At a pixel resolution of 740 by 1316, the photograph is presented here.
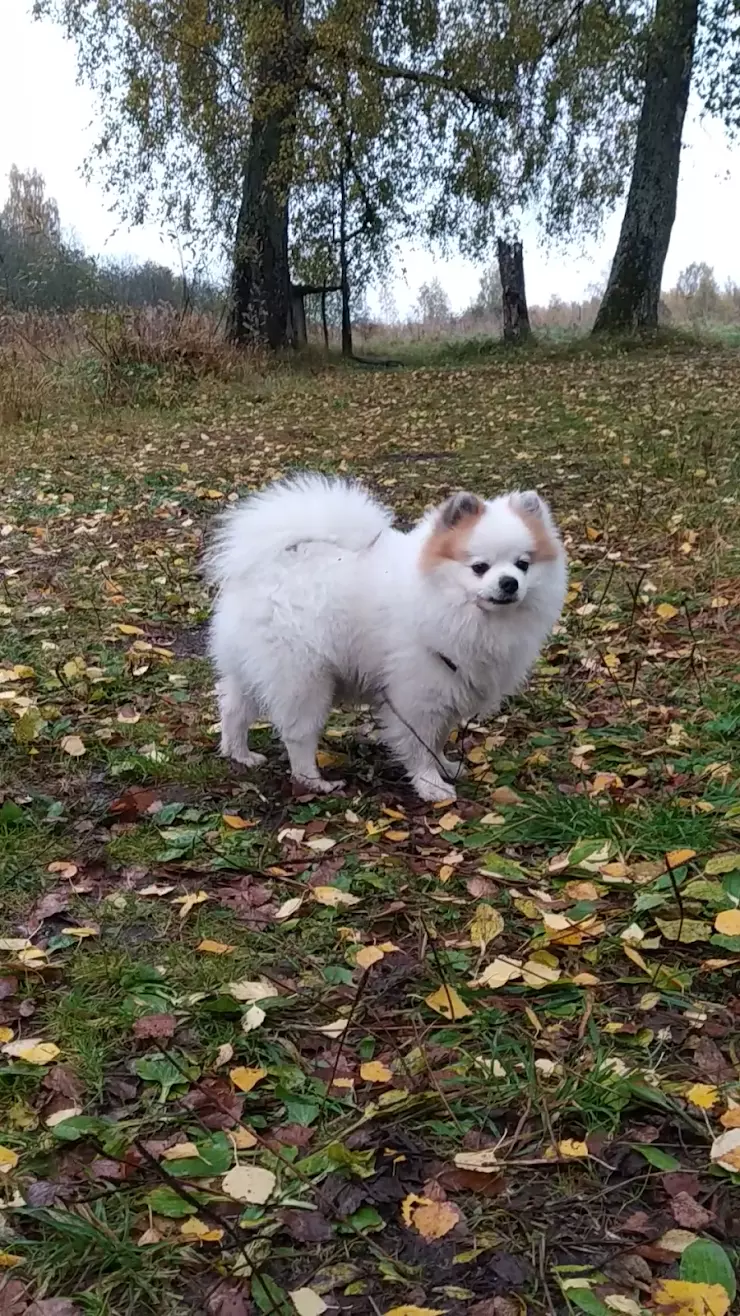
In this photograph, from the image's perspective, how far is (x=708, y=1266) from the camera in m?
1.63

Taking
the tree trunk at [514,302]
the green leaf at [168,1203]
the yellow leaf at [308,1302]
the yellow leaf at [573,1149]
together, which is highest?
the tree trunk at [514,302]

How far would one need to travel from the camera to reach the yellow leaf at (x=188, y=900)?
278 cm

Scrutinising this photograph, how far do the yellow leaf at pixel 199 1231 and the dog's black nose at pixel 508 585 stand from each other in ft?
6.90

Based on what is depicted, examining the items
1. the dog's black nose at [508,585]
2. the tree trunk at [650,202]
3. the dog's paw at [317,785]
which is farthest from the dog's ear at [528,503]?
the tree trunk at [650,202]

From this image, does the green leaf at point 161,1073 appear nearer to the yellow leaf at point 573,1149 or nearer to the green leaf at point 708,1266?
the yellow leaf at point 573,1149

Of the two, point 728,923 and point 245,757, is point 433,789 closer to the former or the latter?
point 245,757

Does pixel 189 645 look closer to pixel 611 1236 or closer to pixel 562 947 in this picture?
pixel 562 947

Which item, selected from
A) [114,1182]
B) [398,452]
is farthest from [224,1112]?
[398,452]

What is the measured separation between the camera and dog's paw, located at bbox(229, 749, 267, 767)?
3.85 metres

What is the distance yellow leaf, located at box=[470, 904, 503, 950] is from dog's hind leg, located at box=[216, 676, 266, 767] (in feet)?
4.50

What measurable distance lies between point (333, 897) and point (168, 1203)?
3.60 feet

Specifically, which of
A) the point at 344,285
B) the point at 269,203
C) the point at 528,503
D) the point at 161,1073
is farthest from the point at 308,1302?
the point at 344,285

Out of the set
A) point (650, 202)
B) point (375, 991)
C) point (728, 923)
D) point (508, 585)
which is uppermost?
point (650, 202)

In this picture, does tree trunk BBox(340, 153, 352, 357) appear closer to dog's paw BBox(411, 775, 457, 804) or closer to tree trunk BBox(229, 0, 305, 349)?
tree trunk BBox(229, 0, 305, 349)
